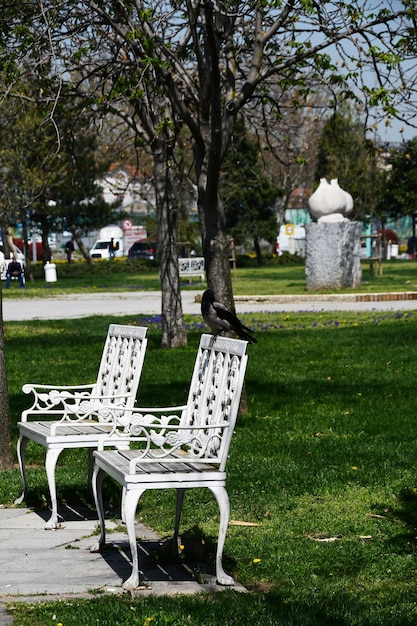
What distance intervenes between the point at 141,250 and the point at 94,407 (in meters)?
65.3

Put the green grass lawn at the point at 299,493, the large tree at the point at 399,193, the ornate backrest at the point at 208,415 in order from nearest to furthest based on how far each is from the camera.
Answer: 1. the green grass lawn at the point at 299,493
2. the ornate backrest at the point at 208,415
3. the large tree at the point at 399,193

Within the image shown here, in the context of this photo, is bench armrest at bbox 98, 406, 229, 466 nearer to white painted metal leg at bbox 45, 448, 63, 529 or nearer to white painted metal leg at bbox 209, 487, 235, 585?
white painted metal leg at bbox 209, 487, 235, 585

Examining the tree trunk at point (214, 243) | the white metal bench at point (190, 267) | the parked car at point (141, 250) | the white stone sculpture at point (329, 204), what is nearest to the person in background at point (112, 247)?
the parked car at point (141, 250)

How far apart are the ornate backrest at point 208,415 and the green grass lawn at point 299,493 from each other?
0.54 meters

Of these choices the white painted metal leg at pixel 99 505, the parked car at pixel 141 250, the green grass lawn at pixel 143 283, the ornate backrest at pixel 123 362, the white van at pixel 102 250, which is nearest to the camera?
the white painted metal leg at pixel 99 505

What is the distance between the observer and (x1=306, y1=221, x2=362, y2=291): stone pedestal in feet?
98.6

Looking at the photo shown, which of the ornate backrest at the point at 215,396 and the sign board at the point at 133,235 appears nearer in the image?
the ornate backrest at the point at 215,396

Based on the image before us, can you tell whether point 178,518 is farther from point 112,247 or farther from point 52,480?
point 112,247

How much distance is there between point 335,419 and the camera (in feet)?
32.8

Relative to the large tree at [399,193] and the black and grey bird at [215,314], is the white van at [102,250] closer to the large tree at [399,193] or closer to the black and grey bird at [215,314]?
the large tree at [399,193]

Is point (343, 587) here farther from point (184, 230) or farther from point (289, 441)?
point (184, 230)

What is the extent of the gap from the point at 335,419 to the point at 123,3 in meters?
3.93

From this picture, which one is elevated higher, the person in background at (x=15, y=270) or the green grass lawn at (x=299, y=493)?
the green grass lawn at (x=299, y=493)

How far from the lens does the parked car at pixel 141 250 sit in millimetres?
70625
